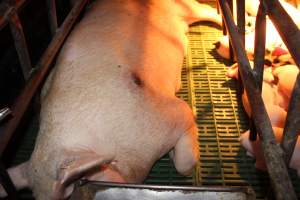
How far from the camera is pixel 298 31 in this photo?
1168 millimetres

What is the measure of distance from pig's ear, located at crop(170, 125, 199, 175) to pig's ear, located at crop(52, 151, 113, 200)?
68 centimetres

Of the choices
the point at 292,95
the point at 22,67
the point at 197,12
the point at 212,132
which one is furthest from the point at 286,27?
the point at 197,12

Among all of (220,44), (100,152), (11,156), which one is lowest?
(11,156)

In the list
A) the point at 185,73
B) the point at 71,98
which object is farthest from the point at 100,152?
the point at 185,73

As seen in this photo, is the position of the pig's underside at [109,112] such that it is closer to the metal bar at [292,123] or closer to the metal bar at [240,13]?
the metal bar at [240,13]

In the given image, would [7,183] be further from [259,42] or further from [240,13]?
[240,13]

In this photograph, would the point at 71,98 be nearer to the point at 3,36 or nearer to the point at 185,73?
the point at 185,73

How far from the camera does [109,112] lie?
186 centimetres

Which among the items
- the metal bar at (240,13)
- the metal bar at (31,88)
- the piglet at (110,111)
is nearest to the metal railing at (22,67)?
the metal bar at (31,88)

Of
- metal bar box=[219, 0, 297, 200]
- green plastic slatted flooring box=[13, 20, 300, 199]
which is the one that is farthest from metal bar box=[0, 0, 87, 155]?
metal bar box=[219, 0, 297, 200]

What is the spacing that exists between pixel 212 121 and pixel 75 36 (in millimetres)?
1117

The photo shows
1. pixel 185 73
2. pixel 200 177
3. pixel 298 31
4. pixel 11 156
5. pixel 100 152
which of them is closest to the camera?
pixel 298 31

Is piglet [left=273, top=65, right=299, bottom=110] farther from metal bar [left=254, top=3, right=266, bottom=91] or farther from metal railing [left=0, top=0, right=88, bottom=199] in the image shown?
metal railing [left=0, top=0, right=88, bottom=199]

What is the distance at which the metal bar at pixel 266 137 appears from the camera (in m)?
1.07
